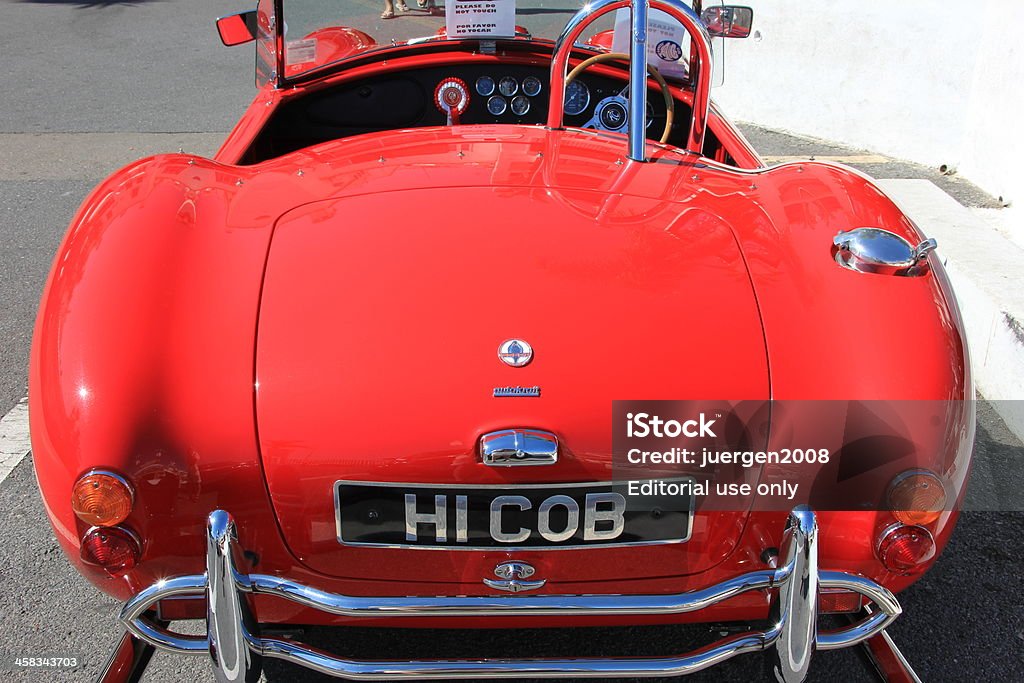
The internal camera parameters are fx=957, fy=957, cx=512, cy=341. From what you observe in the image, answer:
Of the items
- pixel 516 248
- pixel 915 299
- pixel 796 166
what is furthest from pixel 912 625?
pixel 516 248

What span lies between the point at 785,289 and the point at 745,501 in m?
0.50

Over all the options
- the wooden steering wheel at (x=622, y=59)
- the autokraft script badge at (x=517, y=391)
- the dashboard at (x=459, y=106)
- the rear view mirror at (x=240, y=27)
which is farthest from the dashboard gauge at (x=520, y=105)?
the autokraft script badge at (x=517, y=391)

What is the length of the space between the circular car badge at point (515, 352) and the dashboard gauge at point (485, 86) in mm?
1768

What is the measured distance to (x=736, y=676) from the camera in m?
2.37

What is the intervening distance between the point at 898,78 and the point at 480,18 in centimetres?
394

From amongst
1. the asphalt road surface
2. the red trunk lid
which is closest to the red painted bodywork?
the red trunk lid

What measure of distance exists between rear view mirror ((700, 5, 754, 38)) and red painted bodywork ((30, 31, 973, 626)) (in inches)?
44.8

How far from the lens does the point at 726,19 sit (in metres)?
3.15

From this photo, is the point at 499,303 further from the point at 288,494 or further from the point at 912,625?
the point at 912,625

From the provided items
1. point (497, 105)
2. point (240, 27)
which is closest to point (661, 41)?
point (497, 105)

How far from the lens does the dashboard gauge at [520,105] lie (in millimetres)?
3408

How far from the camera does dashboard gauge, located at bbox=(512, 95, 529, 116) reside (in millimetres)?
3408

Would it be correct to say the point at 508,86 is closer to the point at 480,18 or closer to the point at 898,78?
the point at 480,18

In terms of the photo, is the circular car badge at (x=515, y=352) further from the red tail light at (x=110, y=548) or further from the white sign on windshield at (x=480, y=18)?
the white sign on windshield at (x=480, y=18)
